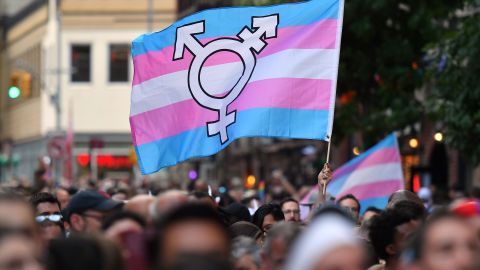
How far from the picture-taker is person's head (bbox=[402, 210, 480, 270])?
24.0ft

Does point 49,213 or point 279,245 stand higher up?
point 279,245

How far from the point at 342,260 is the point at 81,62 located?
204 feet

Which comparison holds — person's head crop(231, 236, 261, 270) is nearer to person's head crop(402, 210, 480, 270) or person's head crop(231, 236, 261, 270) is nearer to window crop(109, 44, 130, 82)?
person's head crop(402, 210, 480, 270)

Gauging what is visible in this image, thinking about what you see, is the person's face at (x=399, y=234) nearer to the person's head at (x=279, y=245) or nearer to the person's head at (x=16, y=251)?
the person's head at (x=279, y=245)

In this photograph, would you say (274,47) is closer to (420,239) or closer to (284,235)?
(284,235)

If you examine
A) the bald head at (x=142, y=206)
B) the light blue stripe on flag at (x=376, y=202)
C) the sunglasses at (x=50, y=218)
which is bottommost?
the light blue stripe on flag at (x=376, y=202)

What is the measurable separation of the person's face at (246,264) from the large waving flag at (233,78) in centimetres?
633

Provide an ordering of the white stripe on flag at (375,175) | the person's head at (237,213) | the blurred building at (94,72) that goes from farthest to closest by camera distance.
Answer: the blurred building at (94,72), the white stripe on flag at (375,175), the person's head at (237,213)

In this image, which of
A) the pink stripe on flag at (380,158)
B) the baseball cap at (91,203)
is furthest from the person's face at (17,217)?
the pink stripe on flag at (380,158)

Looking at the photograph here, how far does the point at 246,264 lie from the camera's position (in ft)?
27.8

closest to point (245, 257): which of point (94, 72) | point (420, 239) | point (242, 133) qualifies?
point (420, 239)

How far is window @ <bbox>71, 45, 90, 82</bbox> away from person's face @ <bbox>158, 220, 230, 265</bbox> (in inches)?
2411

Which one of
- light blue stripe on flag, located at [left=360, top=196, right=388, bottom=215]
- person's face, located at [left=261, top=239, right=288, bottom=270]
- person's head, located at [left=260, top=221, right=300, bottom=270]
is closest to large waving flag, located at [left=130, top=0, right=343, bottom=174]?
light blue stripe on flag, located at [left=360, top=196, right=388, bottom=215]

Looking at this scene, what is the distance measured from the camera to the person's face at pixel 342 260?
6.66m
